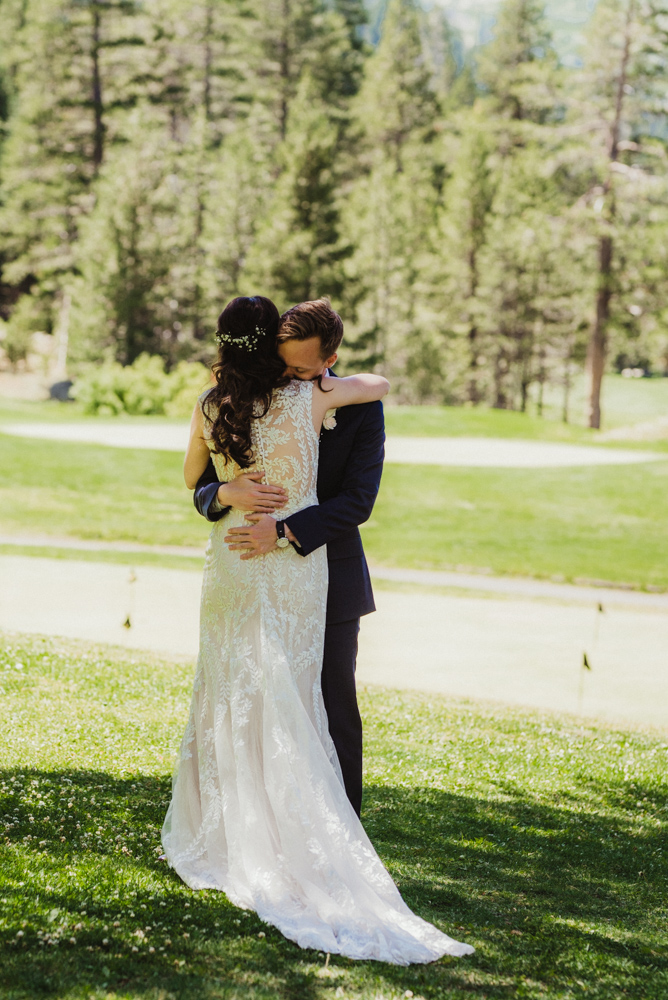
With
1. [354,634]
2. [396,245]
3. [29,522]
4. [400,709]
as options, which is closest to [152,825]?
[354,634]

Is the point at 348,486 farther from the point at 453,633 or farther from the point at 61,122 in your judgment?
the point at 61,122

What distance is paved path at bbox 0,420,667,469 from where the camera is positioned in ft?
62.1

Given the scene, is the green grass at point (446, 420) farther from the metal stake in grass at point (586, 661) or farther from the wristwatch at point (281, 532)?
the wristwatch at point (281, 532)

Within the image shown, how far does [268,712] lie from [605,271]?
3403 centimetres

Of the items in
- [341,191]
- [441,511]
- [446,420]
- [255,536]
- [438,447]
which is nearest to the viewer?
[255,536]

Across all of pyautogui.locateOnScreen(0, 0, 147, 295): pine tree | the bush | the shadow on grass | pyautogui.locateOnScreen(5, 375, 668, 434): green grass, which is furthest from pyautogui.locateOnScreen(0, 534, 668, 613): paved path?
pyautogui.locateOnScreen(0, 0, 147, 295): pine tree

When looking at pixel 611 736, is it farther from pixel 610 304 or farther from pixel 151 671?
pixel 610 304

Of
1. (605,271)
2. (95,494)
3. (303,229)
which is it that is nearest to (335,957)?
(95,494)

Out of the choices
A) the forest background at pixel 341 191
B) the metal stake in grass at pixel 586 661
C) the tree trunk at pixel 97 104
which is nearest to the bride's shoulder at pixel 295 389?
the metal stake in grass at pixel 586 661

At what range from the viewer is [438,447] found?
21188mm

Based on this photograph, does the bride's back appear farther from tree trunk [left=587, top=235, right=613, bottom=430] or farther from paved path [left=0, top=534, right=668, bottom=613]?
tree trunk [left=587, top=235, right=613, bottom=430]

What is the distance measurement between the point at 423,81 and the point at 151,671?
46351mm

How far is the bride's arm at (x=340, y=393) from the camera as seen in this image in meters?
3.42

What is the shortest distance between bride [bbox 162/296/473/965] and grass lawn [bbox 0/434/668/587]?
8.49 meters
